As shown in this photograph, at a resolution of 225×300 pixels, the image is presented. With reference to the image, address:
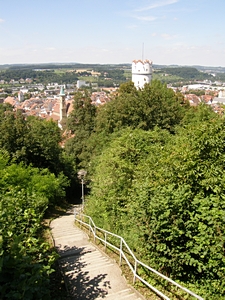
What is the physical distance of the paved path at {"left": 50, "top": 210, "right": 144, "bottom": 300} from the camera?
230 inches

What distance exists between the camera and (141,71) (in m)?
52.8

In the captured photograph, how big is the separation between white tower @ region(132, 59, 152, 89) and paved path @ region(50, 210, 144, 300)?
151ft

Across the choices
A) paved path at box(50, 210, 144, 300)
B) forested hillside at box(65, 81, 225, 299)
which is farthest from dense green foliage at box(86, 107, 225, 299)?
paved path at box(50, 210, 144, 300)

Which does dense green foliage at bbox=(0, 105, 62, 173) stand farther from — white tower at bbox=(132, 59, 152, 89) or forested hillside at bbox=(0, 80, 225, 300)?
white tower at bbox=(132, 59, 152, 89)

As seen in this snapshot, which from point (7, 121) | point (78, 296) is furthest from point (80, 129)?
point (78, 296)

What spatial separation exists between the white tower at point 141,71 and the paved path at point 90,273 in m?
46.1

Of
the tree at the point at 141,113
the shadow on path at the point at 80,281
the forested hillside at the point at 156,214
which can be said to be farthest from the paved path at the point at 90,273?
the tree at the point at 141,113

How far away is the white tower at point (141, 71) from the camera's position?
171ft

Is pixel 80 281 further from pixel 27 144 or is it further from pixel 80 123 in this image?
pixel 80 123

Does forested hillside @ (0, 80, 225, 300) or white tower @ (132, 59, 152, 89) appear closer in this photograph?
forested hillside @ (0, 80, 225, 300)

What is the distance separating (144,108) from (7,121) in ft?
29.4

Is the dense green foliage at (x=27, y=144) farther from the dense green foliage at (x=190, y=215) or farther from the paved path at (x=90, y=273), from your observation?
the dense green foliage at (x=190, y=215)

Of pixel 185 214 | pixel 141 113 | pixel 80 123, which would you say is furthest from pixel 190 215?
pixel 80 123

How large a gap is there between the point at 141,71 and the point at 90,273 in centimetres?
4953
